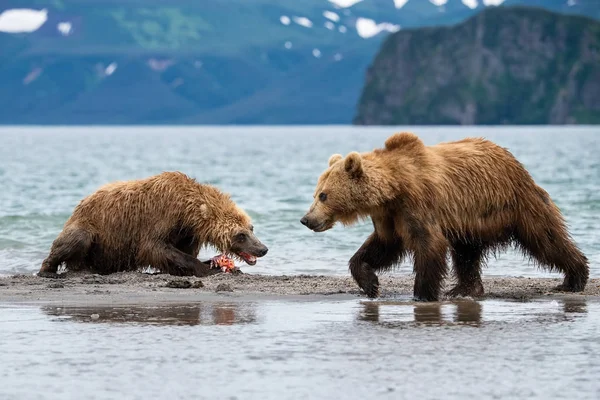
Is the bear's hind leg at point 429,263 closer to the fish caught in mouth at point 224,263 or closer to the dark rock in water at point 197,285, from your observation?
the dark rock in water at point 197,285

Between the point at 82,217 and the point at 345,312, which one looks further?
the point at 82,217

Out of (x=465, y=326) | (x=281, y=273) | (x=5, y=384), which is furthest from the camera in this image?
(x=281, y=273)

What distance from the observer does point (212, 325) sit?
8.43 m

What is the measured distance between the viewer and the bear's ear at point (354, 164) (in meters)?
9.34

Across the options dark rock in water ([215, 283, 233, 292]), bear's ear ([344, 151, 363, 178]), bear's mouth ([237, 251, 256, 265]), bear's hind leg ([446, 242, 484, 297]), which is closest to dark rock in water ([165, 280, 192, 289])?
dark rock in water ([215, 283, 233, 292])

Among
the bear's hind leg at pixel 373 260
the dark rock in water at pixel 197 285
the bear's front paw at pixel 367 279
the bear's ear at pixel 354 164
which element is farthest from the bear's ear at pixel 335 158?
the dark rock in water at pixel 197 285

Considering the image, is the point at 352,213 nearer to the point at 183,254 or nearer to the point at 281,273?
the point at 183,254

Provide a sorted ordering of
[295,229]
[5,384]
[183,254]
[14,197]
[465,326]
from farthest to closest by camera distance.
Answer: [14,197] < [295,229] < [183,254] < [465,326] < [5,384]

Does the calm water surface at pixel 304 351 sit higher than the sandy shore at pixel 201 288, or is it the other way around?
the sandy shore at pixel 201 288

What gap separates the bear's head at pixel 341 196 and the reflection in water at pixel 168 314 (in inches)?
35.9

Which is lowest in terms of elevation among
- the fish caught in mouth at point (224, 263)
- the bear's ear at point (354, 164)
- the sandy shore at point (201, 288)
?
the sandy shore at point (201, 288)

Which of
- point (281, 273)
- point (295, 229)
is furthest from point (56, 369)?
point (295, 229)

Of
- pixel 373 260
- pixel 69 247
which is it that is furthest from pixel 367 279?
pixel 69 247

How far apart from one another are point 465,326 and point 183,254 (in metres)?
4.26
